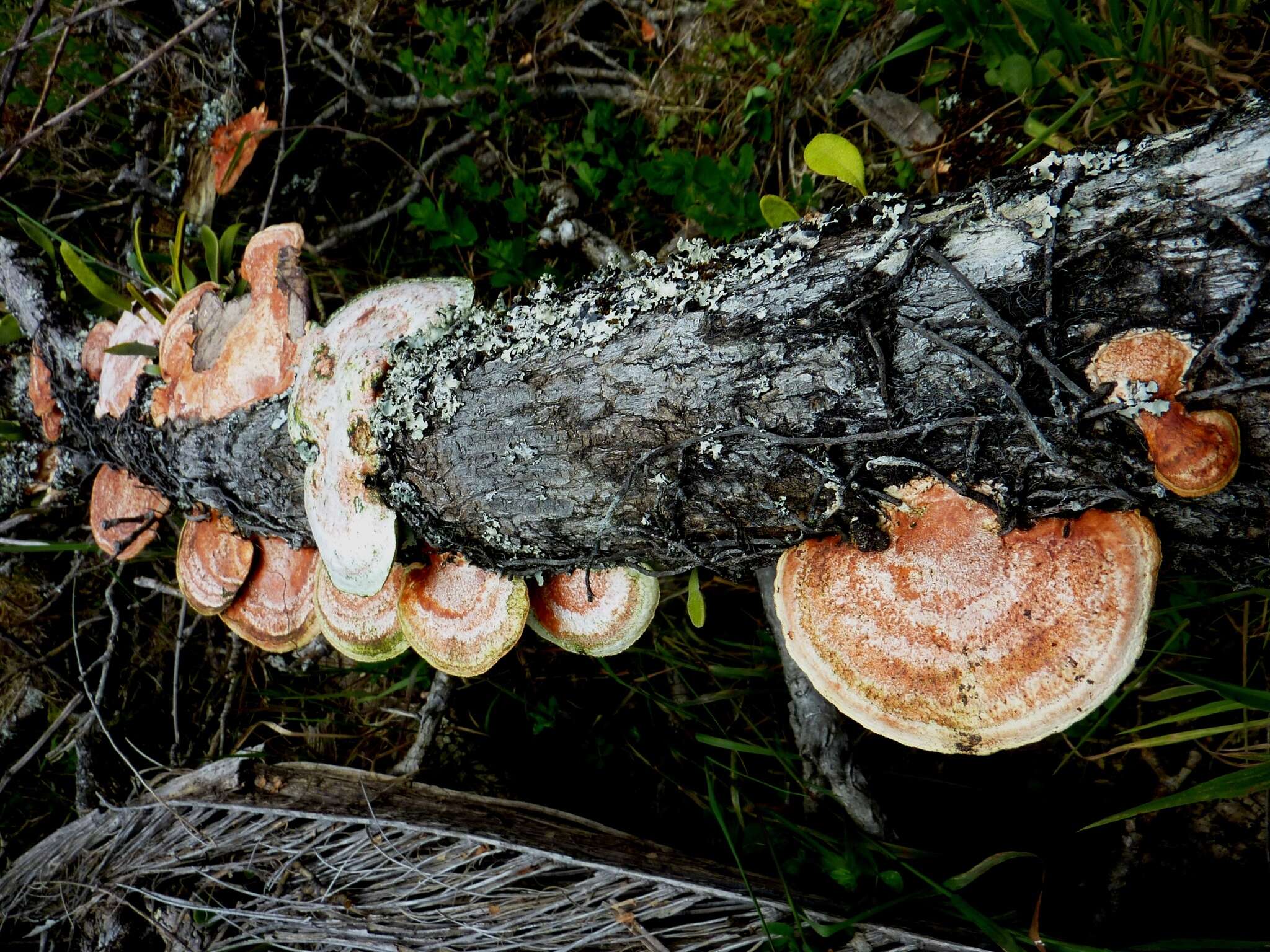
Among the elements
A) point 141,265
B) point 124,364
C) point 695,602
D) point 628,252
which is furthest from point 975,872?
point 141,265

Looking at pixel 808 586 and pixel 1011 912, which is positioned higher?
pixel 808 586

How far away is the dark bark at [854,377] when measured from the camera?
1.06 m

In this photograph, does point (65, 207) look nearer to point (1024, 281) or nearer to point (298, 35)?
point (298, 35)

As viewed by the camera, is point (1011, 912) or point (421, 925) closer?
point (1011, 912)

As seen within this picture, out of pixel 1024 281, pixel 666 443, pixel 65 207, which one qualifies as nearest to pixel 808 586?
pixel 666 443

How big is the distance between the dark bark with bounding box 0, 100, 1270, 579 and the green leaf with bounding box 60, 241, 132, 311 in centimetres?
188

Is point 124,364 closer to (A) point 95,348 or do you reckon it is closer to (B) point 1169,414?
(A) point 95,348

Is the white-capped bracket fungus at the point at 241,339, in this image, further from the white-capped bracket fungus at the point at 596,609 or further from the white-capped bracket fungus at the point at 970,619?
the white-capped bracket fungus at the point at 970,619

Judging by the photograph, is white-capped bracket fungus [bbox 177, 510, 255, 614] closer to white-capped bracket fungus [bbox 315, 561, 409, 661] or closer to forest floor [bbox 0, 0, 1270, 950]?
white-capped bracket fungus [bbox 315, 561, 409, 661]

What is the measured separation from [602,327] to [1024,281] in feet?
2.64

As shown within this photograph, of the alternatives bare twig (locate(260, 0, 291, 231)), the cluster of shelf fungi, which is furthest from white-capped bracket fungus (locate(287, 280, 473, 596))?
bare twig (locate(260, 0, 291, 231))

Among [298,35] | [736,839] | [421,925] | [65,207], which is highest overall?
[298,35]

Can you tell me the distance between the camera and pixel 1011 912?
2.02m

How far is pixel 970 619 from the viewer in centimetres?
130
